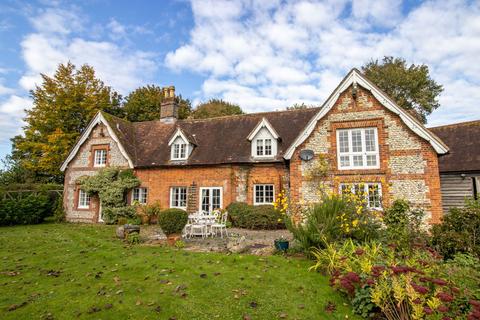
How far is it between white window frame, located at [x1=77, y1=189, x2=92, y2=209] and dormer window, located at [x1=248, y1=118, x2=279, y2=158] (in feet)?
44.3

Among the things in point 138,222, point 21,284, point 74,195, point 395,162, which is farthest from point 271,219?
point 74,195

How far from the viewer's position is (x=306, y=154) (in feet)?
46.9

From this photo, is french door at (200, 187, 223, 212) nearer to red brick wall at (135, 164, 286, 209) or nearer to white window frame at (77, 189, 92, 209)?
red brick wall at (135, 164, 286, 209)

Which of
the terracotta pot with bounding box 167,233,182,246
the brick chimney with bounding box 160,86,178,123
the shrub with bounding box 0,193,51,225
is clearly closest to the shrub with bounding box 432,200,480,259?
the terracotta pot with bounding box 167,233,182,246

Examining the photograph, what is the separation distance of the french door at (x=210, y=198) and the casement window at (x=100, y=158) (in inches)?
342

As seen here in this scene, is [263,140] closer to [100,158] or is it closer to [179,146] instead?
[179,146]

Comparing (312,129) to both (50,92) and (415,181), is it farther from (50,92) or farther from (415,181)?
(50,92)

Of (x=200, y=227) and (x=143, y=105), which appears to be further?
(x=143, y=105)

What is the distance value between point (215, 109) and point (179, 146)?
2046 centimetres

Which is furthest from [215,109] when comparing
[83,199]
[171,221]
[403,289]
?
[403,289]

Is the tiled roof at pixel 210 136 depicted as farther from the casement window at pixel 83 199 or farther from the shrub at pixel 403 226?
the shrub at pixel 403 226

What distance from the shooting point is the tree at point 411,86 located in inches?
1197

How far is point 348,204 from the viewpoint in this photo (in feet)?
28.4

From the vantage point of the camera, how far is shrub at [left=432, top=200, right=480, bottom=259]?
23.5ft
